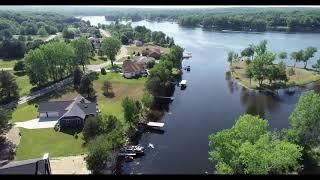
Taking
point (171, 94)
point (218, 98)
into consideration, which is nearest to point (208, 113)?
point (218, 98)

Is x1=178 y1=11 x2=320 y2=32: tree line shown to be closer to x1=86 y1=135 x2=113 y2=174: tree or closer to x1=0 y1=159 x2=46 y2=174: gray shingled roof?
x1=86 y1=135 x2=113 y2=174: tree

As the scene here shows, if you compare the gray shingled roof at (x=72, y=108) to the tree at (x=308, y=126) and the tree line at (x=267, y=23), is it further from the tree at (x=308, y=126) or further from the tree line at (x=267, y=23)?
the tree line at (x=267, y=23)

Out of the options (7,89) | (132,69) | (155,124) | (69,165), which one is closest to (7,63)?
(7,89)

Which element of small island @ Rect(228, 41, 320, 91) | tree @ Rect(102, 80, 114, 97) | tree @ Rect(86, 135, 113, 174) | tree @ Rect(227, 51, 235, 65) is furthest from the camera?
tree @ Rect(227, 51, 235, 65)

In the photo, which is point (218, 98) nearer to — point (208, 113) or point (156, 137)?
point (208, 113)

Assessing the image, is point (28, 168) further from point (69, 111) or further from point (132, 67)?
point (132, 67)

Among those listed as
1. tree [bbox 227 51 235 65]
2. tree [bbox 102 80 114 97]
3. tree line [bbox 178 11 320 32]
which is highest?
tree line [bbox 178 11 320 32]

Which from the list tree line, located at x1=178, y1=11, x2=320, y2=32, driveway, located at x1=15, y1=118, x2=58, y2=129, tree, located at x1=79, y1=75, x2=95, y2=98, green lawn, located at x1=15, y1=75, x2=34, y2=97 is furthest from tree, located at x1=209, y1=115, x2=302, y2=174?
tree line, located at x1=178, y1=11, x2=320, y2=32
